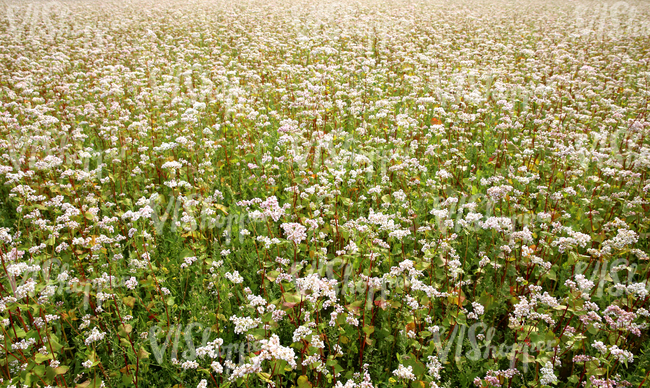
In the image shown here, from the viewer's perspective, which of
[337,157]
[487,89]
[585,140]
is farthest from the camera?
[487,89]

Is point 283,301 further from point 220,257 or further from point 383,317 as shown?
point 220,257

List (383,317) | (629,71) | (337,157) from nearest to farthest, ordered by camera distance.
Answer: (383,317)
(337,157)
(629,71)

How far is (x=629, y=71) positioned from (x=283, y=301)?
11.2 metres

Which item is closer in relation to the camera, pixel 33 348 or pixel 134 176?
pixel 33 348

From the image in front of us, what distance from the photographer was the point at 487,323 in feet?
11.9

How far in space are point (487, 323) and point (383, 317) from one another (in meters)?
0.97

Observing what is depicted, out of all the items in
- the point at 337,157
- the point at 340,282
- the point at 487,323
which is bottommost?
the point at 487,323

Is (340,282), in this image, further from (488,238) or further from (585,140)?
(585,140)

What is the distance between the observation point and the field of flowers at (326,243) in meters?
3.10

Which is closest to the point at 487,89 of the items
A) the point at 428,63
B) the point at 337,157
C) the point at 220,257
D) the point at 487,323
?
the point at 428,63

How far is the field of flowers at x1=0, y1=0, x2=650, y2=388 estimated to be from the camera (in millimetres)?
3098

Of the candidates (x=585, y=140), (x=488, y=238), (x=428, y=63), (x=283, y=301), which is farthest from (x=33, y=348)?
(x=428, y=63)

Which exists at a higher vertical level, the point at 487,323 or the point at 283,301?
the point at 283,301

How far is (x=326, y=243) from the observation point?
159 inches
